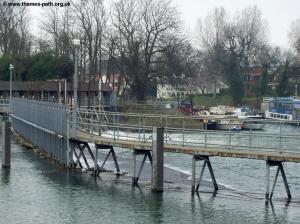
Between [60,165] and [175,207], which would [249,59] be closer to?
[60,165]

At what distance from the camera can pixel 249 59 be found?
145m

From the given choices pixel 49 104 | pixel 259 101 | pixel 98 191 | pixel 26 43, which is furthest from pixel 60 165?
pixel 259 101

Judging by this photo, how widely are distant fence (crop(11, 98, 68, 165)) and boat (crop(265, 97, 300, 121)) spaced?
52013mm

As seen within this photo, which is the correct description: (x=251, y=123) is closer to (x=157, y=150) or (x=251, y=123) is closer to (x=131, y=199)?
(x=157, y=150)

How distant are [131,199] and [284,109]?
256ft

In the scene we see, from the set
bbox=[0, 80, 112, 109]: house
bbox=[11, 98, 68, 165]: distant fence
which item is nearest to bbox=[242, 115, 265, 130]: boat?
bbox=[11, 98, 68, 165]: distant fence

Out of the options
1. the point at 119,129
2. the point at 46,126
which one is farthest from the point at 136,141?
the point at 119,129

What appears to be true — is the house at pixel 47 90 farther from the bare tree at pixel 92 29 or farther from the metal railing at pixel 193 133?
the metal railing at pixel 193 133

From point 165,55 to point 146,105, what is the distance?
987cm

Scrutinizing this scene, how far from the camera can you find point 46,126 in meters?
48.0

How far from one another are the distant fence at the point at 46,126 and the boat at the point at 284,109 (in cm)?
5201

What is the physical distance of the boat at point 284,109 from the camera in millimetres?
106250

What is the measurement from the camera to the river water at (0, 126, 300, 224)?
30.4 metres

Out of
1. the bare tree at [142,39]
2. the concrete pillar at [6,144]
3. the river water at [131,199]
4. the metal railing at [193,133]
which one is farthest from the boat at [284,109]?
the concrete pillar at [6,144]
